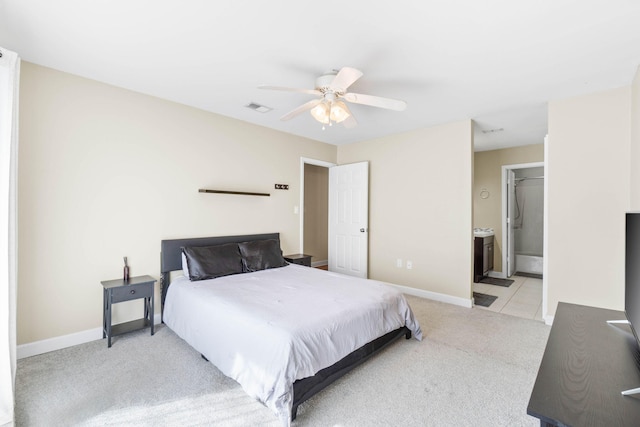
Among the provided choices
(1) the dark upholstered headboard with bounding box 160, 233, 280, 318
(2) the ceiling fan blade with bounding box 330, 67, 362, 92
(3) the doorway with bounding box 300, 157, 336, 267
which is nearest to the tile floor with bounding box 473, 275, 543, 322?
(3) the doorway with bounding box 300, 157, 336, 267

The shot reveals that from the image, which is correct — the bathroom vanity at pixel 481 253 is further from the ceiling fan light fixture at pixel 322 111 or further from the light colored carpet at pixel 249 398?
the ceiling fan light fixture at pixel 322 111

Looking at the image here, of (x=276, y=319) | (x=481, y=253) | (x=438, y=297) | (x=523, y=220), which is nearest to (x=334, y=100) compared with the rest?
(x=276, y=319)

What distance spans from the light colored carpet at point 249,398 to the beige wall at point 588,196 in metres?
0.82

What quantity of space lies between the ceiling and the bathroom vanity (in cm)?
260

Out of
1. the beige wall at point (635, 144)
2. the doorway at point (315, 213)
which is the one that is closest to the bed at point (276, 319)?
the beige wall at point (635, 144)

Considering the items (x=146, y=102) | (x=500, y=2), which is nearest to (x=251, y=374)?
(x=500, y=2)

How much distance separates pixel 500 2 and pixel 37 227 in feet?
12.5

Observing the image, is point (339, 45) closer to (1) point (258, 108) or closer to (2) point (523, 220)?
(1) point (258, 108)

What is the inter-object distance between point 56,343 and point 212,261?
57.5 inches

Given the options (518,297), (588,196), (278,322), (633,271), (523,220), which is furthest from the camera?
(523,220)

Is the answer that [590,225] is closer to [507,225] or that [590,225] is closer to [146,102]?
[507,225]

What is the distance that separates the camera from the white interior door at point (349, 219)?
497cm

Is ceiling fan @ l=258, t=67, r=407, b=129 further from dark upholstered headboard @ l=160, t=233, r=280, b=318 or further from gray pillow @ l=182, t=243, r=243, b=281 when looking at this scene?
dark upholstered headboard @ l=160, t=233, r=280, b=318

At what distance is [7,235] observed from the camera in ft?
6.05
